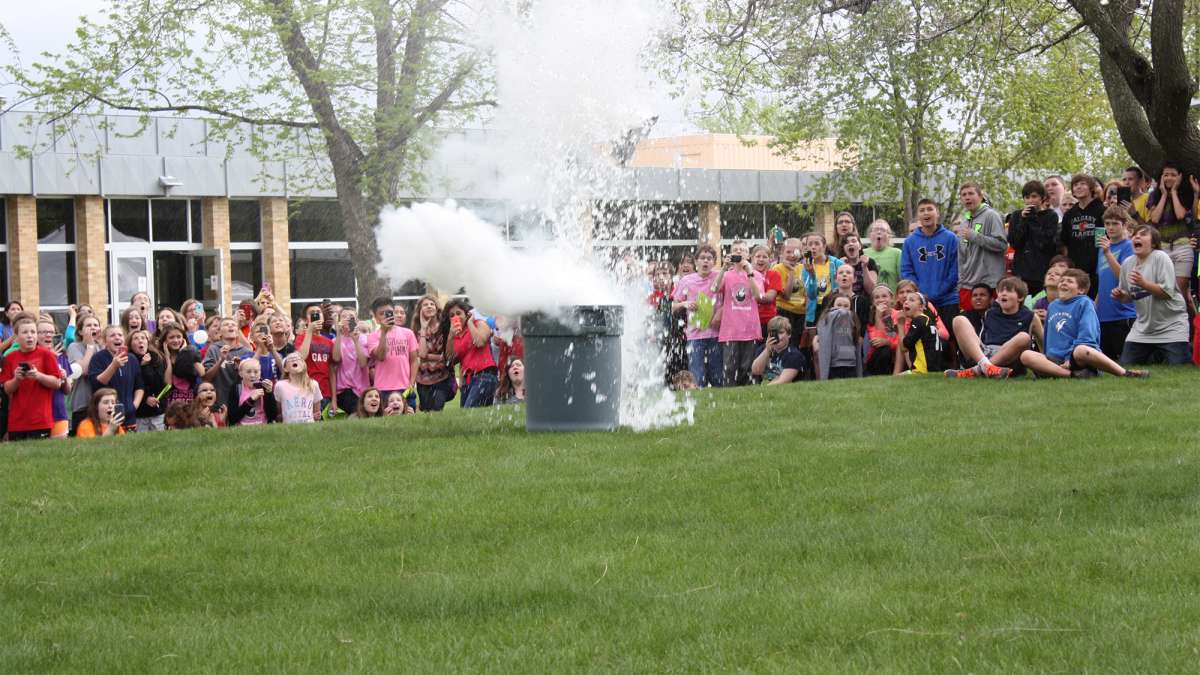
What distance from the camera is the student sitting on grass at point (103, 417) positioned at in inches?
590

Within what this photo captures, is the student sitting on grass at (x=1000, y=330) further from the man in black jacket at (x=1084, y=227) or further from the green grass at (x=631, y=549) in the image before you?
the green grass at (x=631, y=549)

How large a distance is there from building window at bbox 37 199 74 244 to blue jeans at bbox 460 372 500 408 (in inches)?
1050

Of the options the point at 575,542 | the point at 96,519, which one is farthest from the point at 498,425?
the point at 575,542

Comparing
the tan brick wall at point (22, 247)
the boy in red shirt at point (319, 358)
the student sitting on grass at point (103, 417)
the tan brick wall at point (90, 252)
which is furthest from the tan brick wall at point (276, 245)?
the student sitting on grass at point (103, 417)

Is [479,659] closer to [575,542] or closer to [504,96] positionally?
[575,542]

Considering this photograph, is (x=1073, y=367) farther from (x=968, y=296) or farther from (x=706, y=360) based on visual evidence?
(x=706, y=360)

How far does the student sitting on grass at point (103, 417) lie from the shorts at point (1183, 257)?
11.1 metres

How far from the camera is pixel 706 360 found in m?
18.0

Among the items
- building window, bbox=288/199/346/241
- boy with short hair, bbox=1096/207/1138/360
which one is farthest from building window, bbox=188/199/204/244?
boy with short hair, bbox=1096/207/1138/360

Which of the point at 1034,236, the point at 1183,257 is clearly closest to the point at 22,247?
the point at 1034,236

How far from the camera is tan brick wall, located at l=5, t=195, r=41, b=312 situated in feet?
125

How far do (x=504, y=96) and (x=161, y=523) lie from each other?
19.8 feet

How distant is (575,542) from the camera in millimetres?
7508

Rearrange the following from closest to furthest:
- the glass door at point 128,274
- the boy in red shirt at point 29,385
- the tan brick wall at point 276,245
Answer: the boy in red shirt at point 29,385
the glass door at point 128,274
the tan brick wall at point 276,245
